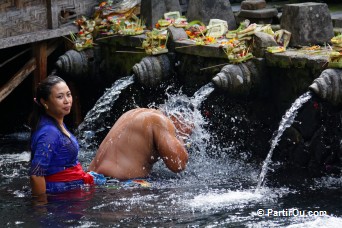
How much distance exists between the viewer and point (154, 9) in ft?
38.3

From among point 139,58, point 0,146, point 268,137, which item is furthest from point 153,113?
point 0,146

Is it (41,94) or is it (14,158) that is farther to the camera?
(14,158)

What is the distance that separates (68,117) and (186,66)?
9.32ft

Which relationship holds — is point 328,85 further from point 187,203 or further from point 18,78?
point 18,78

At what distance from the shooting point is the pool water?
6.96 meters

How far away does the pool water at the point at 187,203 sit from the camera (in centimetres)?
696

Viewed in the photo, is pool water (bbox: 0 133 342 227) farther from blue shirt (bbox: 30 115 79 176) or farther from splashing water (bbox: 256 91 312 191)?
blue shirt (bbox: 30 115 79 176)

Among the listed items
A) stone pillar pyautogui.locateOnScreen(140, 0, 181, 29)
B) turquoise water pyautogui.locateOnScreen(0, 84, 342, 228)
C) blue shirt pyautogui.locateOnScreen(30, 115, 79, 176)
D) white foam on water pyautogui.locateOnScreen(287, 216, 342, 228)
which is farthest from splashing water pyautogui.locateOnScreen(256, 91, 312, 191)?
stone pillar pyautogui.locateOnScreen(140, 0, 181, 29)

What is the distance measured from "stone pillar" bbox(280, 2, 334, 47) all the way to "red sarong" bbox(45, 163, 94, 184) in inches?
127

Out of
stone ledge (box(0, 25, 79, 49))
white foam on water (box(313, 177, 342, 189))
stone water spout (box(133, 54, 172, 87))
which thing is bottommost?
white foam on water (box(313, 177, 342, 189))

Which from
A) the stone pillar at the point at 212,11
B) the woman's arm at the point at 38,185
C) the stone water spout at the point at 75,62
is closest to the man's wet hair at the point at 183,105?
the woman's arm at the point at 38,185

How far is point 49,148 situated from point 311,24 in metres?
3.72

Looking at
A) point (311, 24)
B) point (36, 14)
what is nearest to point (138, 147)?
point (311, 24)

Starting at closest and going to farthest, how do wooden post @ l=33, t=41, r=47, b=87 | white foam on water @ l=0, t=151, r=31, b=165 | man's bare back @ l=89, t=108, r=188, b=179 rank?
man's bare back @ l=89, t=108, r=188, b=179 → white foam on water @ l=0, t=151, r=31, b=165 → wooden post @ l=33, t=41, r=47, b=87
